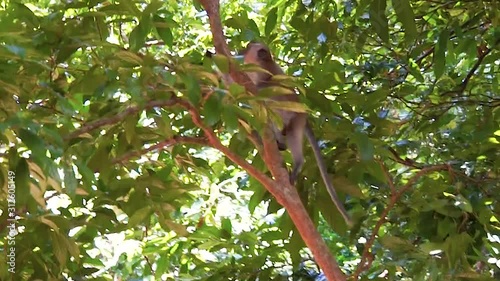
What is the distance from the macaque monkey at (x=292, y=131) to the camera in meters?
1.37

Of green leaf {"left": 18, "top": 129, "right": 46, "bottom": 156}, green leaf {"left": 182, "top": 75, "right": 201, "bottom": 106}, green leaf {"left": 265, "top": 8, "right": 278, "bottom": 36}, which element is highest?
green leaf {"left": 265, "top": 8, "right": 278, "bottom": 36}

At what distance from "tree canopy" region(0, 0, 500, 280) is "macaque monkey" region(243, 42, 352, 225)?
0.03m

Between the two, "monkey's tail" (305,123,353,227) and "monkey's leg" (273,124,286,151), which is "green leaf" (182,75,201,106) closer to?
"monkey's tail" (305,123,353,227)

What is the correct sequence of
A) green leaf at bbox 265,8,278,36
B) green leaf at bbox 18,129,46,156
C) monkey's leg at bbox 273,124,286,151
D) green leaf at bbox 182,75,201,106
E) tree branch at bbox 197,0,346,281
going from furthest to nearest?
monkey's leg at bbox 273,124,286,151, green leaf at bbox 265,8,278,36, tree branch at bbox 197,0,346,281, green leaf at bbox 182,75,201,106, green leaf at bbox 18,129,46,156

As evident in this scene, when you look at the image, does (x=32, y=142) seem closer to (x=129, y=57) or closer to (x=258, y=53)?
(x=129, y=57)

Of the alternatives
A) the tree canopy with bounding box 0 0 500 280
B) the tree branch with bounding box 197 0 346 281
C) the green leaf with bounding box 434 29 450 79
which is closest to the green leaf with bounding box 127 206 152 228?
the tree canopy with bounding box 0 0 500 280

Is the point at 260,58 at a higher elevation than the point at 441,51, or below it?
higher

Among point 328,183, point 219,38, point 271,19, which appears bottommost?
point 328,183

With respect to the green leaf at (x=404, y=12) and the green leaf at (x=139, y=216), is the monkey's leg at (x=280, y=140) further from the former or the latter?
the green leaf at (x=404, y=12)

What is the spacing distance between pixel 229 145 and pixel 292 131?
0.34 meters

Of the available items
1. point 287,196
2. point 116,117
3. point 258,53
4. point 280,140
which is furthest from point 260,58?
point 116,117

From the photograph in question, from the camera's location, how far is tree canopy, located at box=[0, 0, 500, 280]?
3.25ft

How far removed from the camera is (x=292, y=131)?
5.73ft

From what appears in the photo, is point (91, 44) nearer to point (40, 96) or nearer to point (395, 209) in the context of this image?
point (40, 96)
